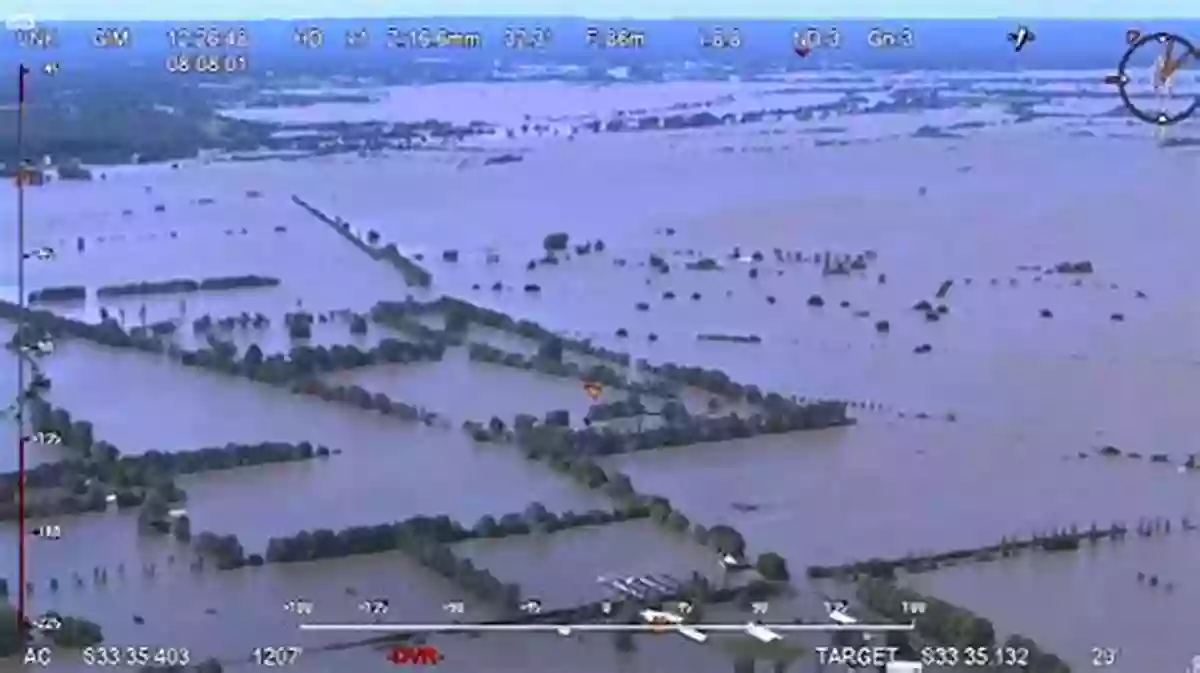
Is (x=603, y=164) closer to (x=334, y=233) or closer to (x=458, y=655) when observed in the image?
(x=334, y=233)

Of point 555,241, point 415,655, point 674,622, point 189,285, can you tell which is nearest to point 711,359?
point 555,241

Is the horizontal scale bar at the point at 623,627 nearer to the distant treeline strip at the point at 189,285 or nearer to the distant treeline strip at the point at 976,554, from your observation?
the distant treeline strip at the point at 976,554

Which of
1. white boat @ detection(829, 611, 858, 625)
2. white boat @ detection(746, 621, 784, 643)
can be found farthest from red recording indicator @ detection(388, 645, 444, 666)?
white boat @ detection(829, 611, 858, 625)

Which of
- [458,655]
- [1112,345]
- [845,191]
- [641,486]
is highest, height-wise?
[845,191]

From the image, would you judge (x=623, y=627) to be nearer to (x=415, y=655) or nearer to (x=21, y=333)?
(x=415, y=655)

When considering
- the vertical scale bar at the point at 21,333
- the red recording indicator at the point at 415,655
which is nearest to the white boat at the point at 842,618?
Result: the red recording indicator at the point at 415,655

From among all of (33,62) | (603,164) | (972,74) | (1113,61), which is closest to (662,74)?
(603,164)

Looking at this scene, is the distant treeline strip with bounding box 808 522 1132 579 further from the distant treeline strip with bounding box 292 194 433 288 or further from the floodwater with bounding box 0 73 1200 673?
the distant treeline strip with bounding box 292 194 433 288
